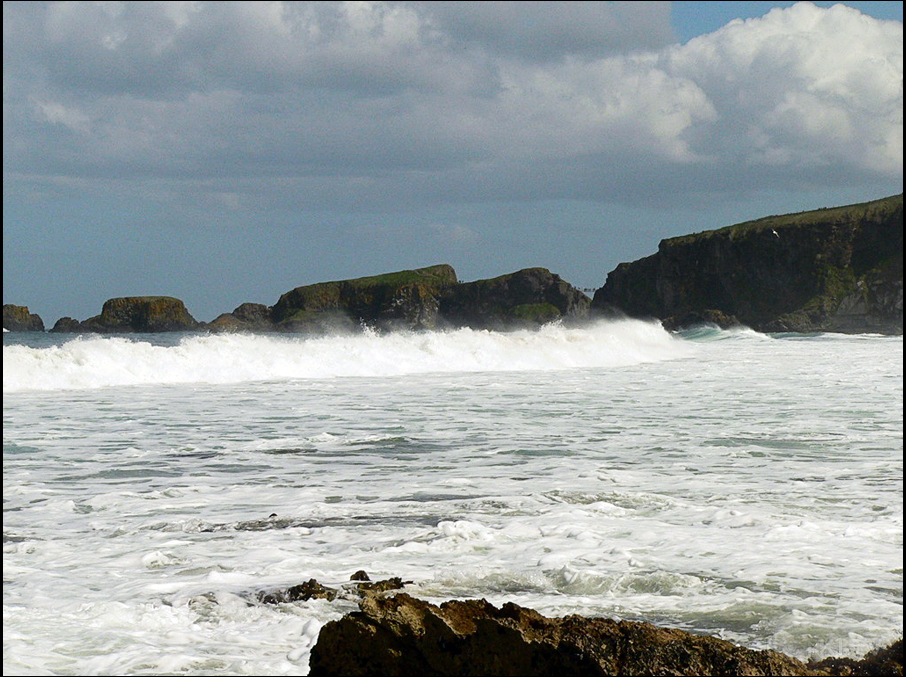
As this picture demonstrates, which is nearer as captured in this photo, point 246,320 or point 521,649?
point 521,649

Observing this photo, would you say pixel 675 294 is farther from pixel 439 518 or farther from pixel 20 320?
pixel 439 518

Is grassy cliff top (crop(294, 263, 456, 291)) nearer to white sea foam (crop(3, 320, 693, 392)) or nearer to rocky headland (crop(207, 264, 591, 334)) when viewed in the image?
rocky headland (crop(207, 264, 591, 334))

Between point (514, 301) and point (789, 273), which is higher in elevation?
point (789, 273)

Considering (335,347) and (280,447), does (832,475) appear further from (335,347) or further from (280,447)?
(335,347)

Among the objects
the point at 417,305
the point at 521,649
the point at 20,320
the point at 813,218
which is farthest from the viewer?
the point at 417,305

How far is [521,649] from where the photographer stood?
3.70 meters

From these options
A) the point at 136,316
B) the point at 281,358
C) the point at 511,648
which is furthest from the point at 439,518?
the point at 136,316

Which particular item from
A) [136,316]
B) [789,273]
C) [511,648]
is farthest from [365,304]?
[511,648]

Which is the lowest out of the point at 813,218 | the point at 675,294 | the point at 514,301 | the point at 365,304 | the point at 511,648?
the point at 511,648

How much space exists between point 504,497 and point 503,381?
53.9 ft

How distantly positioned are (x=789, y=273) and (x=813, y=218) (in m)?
8.26

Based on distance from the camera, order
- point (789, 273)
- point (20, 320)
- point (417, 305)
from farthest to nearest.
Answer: point (417, 305)
point (20, 320)
point (789, 273)

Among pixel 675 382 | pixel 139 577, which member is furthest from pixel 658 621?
pixel 675 382

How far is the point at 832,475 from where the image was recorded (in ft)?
31.8
